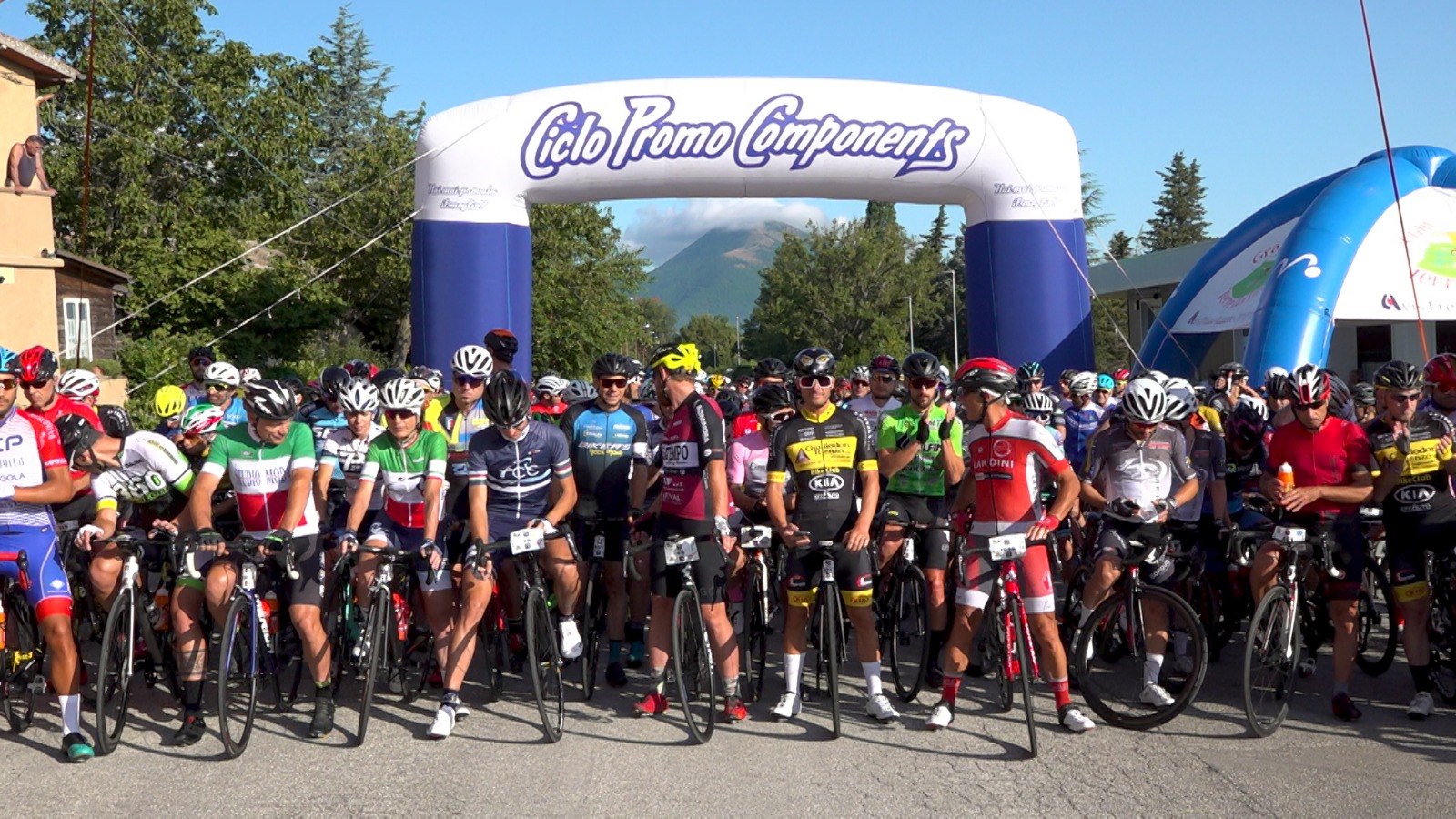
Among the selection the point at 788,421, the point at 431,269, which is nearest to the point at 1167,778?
the point at 788,421

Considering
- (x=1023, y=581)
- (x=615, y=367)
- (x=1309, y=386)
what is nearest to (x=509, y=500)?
(x=615, y=367)

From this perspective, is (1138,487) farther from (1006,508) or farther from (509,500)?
(509,500)

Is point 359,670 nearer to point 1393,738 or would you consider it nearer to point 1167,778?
point 1167,778

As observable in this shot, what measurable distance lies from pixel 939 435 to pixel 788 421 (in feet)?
4.14

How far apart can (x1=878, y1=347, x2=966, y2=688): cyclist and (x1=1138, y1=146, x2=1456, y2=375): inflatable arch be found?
10.7m

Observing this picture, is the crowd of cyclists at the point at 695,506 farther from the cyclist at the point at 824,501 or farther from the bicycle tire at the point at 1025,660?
the bicycle tire at the point at 1025,660

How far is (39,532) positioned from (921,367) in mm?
4746

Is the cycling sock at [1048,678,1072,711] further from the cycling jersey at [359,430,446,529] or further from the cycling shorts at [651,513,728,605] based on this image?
the cycling jersey at [359,430,446,529]

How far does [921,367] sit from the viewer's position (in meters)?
7.61

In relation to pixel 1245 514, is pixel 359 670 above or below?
below

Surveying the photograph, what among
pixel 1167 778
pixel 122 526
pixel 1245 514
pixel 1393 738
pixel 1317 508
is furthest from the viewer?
pixel 1245 514

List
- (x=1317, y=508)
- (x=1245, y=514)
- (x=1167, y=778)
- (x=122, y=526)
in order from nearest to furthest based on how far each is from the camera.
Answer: (x=1167, y=778)
(x=1317, y=508)
(x=122, y=526)
(x=1245, y=514)

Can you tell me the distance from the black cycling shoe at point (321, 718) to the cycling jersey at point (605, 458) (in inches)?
79.2

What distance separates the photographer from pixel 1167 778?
5.71m
